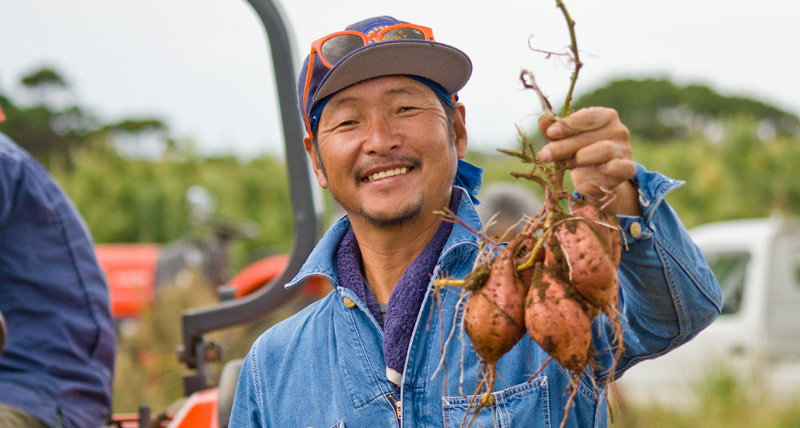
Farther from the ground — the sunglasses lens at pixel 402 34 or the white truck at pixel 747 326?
the sunglasses lens at pixel 402 34

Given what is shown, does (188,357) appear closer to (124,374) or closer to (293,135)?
(293,135)

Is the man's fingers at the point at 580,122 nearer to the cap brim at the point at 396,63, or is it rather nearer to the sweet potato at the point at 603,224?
the sweet potato at the point at 603,224

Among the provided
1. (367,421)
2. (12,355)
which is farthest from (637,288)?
(12,355)

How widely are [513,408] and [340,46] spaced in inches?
38.4

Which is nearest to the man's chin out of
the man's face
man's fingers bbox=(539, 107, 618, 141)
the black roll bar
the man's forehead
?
the man's face

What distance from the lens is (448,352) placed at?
6.17ft

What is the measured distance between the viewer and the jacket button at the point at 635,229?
5.25 ft

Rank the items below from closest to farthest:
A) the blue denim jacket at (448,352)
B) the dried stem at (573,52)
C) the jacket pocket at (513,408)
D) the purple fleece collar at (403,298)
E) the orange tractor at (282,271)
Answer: the dried stem at (573,52), the blue denim jacket at (448,352), the jacket pocket at (513,408), the purple fleece collar at (403,298), the orange tractor at (282,271)

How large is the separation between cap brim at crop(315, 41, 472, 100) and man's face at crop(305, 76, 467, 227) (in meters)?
0.02

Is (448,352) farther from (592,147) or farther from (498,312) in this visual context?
(592,147)

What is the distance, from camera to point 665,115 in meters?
26.8

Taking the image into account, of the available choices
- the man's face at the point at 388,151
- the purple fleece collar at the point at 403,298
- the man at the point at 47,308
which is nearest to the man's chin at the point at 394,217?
the man's face at the point at 388,151

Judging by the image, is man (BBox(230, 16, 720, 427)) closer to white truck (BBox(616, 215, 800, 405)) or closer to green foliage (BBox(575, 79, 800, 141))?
white truck (BBox(616, 215, 800, 405))

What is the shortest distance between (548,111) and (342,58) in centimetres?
66
